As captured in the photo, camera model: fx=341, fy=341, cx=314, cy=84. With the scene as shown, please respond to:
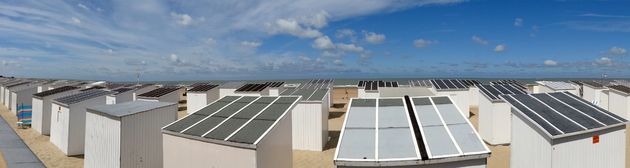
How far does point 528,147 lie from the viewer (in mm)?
8438

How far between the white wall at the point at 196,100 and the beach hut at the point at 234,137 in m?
19.8

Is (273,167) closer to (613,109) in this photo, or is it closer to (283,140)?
(283,140)

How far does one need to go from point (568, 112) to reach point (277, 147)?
289 inches

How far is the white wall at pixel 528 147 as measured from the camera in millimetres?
7779

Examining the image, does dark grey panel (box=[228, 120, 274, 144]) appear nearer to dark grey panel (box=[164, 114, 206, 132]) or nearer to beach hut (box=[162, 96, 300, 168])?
beach hut (box=[162, 96, 300, 168])

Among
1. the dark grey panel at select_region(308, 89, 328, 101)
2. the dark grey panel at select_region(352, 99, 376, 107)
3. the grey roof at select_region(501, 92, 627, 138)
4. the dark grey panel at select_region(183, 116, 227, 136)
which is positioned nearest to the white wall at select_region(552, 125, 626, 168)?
the grey roof at select_region(501, 92, 627, 138)

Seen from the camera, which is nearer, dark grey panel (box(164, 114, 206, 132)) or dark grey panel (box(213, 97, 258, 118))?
dark grey panel (box(164, 114, 206, 132))

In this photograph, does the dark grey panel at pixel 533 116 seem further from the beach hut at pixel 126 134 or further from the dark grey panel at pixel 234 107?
the beach hut at pixel 126 134

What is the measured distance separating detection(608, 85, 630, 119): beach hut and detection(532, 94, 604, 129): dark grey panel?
1549 centimetres

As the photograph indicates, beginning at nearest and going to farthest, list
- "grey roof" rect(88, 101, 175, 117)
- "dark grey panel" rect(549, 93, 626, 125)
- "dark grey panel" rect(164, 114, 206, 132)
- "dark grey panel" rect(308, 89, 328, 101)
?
"dark grey panel" rect(164, 114, 206, 132) → "dark grey panel" rect(549, 93, 626, 125) → "grey roof" rect(88, 101, 175, 117) → "dark grey panel" rect(308, 89, 328, 101)

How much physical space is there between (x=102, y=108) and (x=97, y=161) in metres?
1.71

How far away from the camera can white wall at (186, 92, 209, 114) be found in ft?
92.2

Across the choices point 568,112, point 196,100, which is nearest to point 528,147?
point 568,112

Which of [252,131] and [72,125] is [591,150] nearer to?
[252,131]
